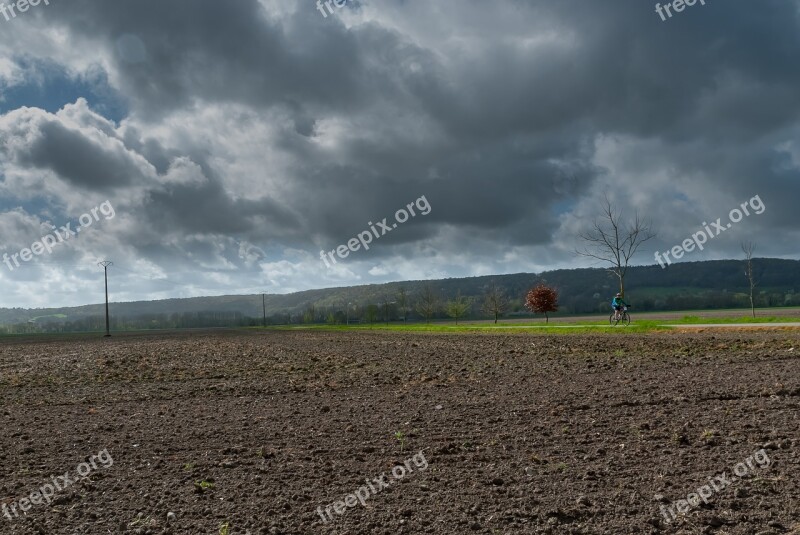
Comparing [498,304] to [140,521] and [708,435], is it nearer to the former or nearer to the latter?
[708,435]

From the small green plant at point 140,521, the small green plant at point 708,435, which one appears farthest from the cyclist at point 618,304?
the small green plant at point 140,521

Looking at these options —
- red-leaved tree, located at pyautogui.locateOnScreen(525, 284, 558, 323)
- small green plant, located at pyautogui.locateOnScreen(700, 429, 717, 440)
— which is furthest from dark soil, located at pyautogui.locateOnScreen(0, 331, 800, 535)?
red-leaved tree, located at pyautogui.locateOnScreen(525, 284, 558, 323)

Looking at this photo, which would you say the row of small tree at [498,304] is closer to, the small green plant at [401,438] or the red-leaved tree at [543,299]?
the red-leaved tree at [543,299]

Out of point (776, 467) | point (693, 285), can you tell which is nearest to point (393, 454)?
point (776, 467)

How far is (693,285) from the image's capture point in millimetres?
179500

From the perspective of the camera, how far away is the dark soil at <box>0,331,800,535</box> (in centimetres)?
614

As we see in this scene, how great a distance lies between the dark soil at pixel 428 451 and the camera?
6.14 m

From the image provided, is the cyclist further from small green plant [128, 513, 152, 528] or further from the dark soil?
small green plant [128, 513, 152, 528]

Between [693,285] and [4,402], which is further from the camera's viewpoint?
[693,285]

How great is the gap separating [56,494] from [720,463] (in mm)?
8308

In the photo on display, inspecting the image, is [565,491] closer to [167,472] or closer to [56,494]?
[167,472]

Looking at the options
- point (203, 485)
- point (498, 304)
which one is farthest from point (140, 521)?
point (498, 304)

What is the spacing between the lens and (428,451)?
866 cm

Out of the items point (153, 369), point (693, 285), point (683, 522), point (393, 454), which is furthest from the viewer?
point (693, 285)
